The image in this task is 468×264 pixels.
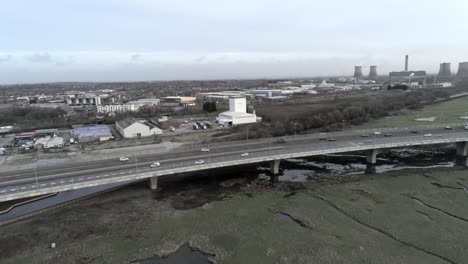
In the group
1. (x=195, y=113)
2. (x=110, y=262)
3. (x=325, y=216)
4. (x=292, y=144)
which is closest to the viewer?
(x=110, y=262)

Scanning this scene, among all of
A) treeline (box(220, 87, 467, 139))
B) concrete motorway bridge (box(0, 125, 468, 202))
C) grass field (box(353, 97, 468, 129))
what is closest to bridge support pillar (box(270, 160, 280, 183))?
concrete motorway bridge (box(0, 125, 468, 202))

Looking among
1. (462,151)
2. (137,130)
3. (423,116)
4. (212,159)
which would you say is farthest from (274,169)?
(423,116)

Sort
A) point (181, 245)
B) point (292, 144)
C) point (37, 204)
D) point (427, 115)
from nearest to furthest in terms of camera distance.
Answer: point (181, 245) → point (37, 204) → point (292, 144) → point (427, 115)

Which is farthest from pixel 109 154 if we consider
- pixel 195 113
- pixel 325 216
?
pixel 195 113

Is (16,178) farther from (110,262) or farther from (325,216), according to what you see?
(325,216)

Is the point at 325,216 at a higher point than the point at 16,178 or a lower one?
lower

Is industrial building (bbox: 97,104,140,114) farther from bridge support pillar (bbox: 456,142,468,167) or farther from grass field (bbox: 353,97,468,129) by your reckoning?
bridge support pillar (bbox: 456,142,468,167)

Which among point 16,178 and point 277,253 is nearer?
point 277,253
